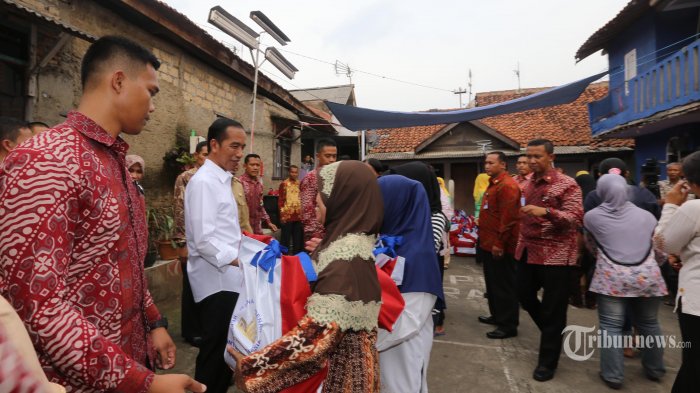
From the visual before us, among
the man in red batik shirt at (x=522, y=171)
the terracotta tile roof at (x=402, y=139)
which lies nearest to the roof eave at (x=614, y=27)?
the terracotta tile roof at (x=402, y=139)

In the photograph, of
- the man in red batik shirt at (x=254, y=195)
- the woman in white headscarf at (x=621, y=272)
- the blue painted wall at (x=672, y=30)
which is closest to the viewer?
the woman in white headscarf at (x=621, y=272)

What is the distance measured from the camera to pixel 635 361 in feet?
11.6

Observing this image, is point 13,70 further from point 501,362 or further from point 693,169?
point 693,169

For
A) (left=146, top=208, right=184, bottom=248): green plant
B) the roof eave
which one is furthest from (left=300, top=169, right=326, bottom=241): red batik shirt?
the roof eave

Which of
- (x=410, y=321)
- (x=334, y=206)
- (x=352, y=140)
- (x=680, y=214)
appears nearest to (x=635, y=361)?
(x=680, y=214)

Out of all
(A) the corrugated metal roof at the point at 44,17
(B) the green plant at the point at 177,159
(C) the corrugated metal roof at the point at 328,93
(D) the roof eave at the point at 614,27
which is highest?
(C) the corrugated metal roof at the point at 328,93

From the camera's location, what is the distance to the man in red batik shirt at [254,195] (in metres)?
4.64

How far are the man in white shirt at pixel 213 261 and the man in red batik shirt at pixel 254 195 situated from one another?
2.01 meters

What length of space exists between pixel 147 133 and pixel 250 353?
5.07m

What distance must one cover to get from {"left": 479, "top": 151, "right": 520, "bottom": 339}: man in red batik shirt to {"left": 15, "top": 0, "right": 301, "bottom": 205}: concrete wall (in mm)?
4828

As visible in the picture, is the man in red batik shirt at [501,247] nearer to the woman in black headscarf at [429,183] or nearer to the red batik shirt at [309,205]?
the woman in black headscarf at [429,183]

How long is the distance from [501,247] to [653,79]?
7.38 metres

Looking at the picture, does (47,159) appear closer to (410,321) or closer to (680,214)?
(410,321)

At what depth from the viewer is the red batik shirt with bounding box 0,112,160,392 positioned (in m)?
0.86
